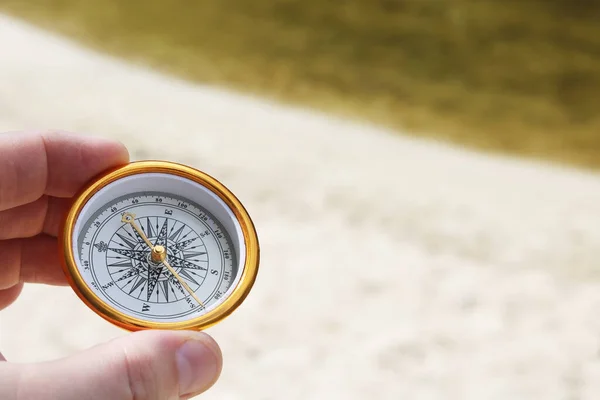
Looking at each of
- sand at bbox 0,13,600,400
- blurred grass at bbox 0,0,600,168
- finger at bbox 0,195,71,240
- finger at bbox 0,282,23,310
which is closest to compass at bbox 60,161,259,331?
finger at bbox 0,195,71,240

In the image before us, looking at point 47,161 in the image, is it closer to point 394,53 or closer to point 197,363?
point 197,363

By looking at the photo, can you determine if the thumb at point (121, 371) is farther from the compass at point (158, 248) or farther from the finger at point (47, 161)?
the finger at point (47, 161)

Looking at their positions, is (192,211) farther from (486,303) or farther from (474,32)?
(474,32)

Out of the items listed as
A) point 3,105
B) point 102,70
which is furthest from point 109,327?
point 102,70

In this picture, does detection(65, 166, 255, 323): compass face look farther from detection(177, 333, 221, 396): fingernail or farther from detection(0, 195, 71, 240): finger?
detection(0, 195, 71, 240): finger

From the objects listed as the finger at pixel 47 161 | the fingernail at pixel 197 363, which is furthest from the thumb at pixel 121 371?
the finger at pixel 47 161
